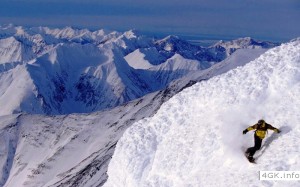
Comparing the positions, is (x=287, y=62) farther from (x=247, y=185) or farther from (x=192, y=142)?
(x=247, y=185)

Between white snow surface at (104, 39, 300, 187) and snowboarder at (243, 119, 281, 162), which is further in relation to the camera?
snowboarder at (243, 119, 281, 162)

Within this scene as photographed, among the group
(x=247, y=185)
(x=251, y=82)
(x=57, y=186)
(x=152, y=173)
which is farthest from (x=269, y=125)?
(x=57, y=186)

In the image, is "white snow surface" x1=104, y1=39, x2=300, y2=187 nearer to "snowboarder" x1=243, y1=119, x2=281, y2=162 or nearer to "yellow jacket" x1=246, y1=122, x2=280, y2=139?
"snowboarder" x1=243, y1=119, x2=281, y2=162

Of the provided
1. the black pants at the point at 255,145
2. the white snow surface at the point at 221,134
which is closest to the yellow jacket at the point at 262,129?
the black pants at the point at 255,145

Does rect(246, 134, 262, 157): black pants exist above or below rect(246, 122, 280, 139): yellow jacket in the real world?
below

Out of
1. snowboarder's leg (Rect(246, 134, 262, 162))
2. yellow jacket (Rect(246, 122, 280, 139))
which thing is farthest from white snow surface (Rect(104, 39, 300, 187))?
yellow jacket (Rect(246, 122, 280, 139))

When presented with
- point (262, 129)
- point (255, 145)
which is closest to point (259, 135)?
point (262, 129)

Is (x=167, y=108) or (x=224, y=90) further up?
(x=224, y=90)

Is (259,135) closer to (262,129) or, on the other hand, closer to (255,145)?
(262,129)

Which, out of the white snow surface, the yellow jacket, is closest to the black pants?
the yellow jacket
